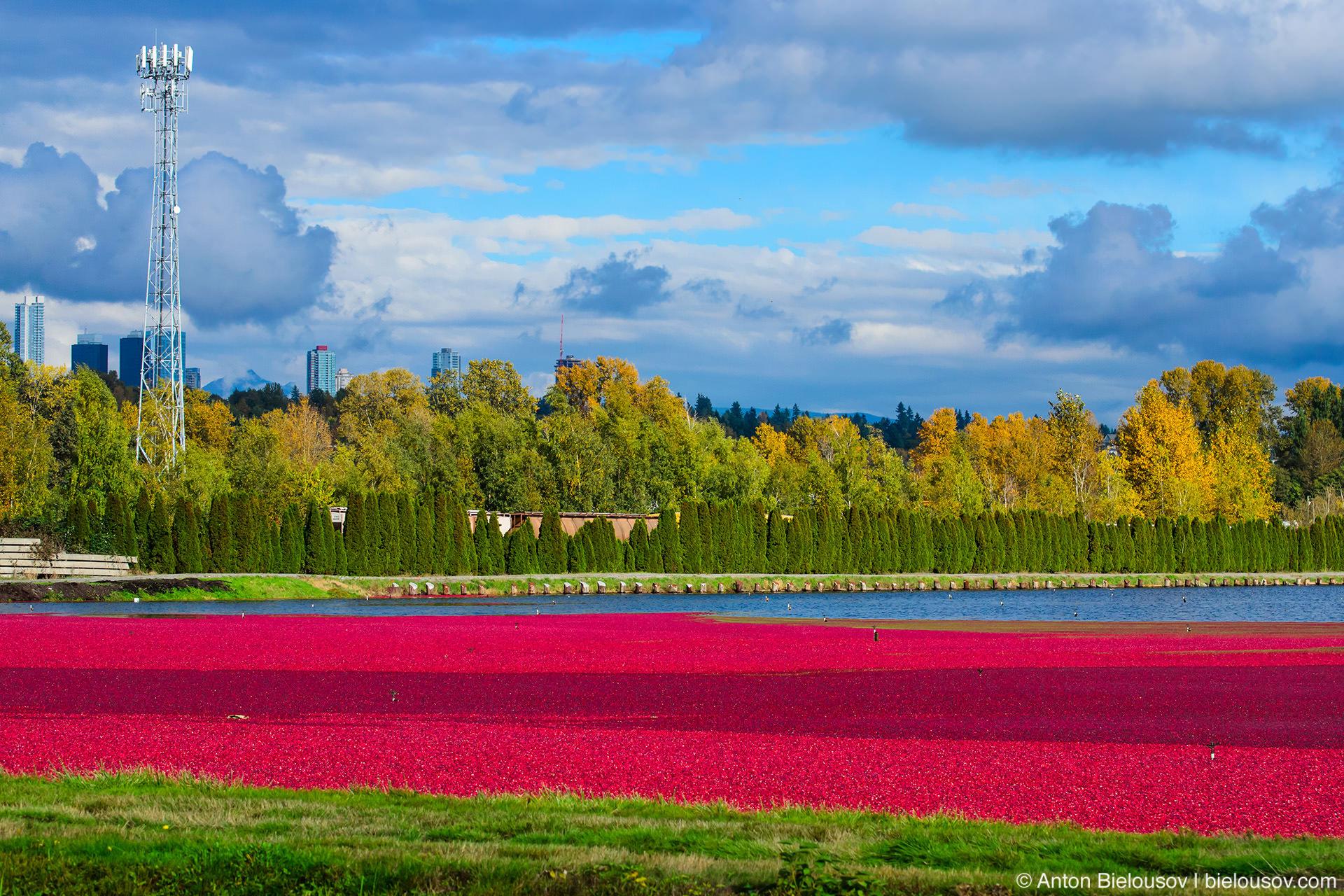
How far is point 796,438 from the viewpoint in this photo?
13112 cm

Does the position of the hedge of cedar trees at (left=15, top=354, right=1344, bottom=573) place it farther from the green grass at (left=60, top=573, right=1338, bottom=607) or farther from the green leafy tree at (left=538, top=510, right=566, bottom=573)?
the green grass at (left=60, top=573, right=1338, bottom=607)

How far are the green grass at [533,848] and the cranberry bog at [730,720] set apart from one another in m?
0.86

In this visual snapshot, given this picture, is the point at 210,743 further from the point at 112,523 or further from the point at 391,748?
the point at 112,523

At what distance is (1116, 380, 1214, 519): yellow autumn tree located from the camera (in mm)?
88438

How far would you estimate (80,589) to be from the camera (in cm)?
4381

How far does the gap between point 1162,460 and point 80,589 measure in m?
76.3

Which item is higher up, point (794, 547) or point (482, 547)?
point (482, 547)

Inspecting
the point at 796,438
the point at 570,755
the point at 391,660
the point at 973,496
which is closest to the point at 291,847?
the point at 570,755

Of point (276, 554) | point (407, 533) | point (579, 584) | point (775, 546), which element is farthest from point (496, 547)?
point (775, 546)

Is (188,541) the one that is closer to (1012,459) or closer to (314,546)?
(314,546)

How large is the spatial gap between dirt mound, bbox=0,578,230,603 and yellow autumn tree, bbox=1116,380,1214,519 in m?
69.5

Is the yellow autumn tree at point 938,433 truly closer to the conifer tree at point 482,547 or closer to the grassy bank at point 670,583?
the grassy bank at point 670,583

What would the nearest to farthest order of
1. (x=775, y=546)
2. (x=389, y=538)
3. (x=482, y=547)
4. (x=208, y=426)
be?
(x=389, y=538) → (x=482, y=547) → (x=775, y=546) → (x=208, y=426)

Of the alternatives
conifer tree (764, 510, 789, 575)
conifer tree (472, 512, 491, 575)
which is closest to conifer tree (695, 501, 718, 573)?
conifer tree (764, 510, 789, 575)
